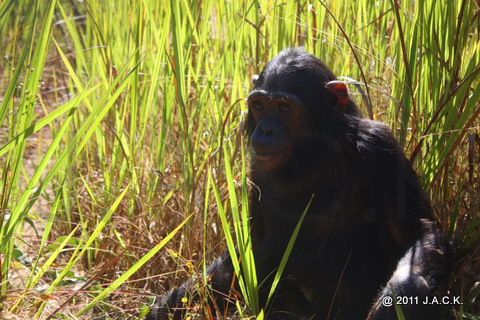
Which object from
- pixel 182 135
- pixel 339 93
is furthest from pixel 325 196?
pixel 182 135

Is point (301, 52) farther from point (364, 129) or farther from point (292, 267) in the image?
point (292, 267)

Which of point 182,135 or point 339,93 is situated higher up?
point 339,93

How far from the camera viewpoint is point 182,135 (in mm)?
4164

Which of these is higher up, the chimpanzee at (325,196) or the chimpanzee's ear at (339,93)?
the chimpanzee's ear at (339,93)

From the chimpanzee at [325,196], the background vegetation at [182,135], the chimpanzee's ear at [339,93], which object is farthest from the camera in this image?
the chimpanzee's ear at [339,93]

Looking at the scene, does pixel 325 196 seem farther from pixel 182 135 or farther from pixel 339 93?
pixel 182 135

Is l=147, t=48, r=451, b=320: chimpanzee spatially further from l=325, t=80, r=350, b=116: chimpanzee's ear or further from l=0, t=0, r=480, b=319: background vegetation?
l=0, t=0, r=480, b=319: background vegetation

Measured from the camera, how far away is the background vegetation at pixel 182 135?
3.12 metres

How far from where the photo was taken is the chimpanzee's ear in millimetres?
3588

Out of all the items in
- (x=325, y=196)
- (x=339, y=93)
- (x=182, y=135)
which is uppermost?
(x=339, y=93)

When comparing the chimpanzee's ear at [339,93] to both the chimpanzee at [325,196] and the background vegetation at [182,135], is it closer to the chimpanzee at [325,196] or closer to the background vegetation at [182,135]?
the chimpanzee at [325,196]

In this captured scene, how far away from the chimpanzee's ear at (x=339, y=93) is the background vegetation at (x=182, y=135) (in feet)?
0.52

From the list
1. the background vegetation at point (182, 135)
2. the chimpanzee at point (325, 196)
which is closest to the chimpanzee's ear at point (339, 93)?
the chimpanzee at point (325, 196)

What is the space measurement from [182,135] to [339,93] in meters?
1.07
